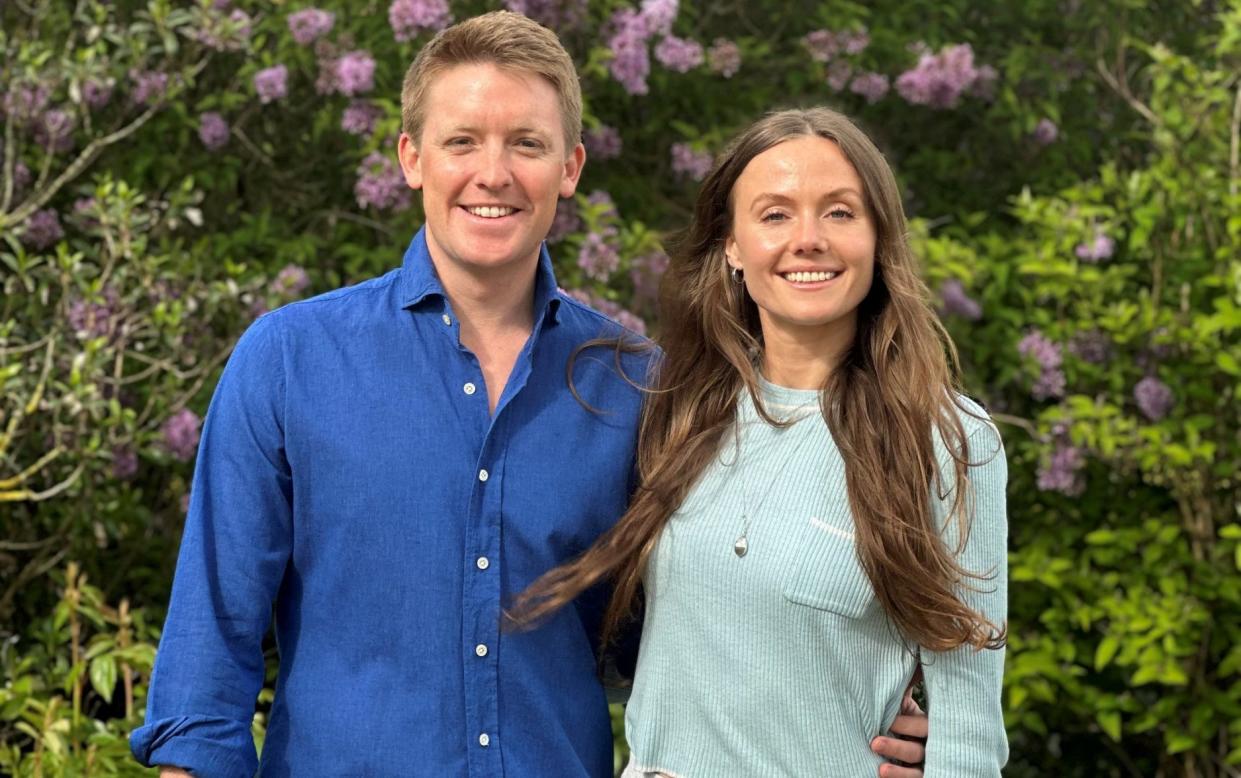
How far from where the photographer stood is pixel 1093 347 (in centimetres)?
456

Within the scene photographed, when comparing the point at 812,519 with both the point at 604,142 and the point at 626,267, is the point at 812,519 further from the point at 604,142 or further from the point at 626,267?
the point at 604,142

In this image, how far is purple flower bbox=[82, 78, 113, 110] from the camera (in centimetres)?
434

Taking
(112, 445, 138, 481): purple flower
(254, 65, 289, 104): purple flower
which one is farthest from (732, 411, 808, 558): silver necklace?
(254, 65, 289, 104): purple flower

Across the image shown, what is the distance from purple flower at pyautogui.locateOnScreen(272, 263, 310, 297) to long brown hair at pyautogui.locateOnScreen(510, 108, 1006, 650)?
75.5 inches

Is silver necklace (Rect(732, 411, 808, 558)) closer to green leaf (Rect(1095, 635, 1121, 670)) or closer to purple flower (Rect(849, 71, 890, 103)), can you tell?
green leaf (Rect(1095, 635, 1121, 670))

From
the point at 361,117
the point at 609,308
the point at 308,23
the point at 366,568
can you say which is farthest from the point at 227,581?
the point at 308,23

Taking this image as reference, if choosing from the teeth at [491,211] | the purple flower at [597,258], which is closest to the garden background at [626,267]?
the purple flower at [597,258]

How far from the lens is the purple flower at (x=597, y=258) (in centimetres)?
433

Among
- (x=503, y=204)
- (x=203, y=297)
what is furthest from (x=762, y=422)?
(x=203, y=297)

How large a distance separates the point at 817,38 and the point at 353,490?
9.75ft

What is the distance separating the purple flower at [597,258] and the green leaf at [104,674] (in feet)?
4.92

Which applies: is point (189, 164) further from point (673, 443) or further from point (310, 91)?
point (673, 443)

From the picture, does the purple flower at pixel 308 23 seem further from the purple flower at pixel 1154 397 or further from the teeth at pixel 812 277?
the teeth at pixel 812 277

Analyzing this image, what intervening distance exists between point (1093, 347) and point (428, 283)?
8.61ft
